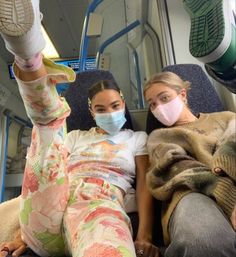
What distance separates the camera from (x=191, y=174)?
893mm

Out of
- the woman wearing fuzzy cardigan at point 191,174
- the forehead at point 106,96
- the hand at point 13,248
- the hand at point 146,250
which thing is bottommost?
the hand at point 146,250

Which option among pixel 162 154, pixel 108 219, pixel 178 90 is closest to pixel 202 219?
pixel 108 219

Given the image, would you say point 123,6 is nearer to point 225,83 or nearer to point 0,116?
point 0,116

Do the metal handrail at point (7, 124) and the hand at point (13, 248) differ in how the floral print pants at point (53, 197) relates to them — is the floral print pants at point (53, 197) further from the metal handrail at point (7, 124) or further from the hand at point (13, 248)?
the metal handrail at point (7, 124)

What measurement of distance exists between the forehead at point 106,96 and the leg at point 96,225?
405 millimetres

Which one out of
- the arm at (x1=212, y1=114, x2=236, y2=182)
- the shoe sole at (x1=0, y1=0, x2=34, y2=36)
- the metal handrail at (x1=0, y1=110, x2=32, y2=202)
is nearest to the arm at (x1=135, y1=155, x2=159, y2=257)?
the arm at (x1=212, y1=114, x2=236, y2=182)

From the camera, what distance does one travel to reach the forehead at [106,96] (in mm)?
1326

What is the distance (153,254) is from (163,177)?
24 cm

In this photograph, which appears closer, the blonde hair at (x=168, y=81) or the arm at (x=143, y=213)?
the arm at (x=143, y=213)

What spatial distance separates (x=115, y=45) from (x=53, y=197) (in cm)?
293

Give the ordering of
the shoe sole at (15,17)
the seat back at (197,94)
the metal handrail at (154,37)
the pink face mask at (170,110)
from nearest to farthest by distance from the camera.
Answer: the shoe sole at (15,17) < the pink face mask at (170,110) < the seat back at (197,94) < the metal handrail at (154,37)

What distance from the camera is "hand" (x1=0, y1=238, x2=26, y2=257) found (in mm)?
950

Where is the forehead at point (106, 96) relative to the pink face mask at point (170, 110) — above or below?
above

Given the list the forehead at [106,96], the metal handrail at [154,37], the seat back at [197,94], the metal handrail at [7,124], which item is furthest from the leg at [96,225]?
the metal handrail at [7,124]
